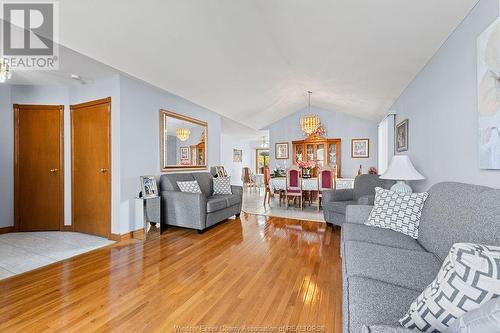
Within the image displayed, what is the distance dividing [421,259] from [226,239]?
7.48 feet

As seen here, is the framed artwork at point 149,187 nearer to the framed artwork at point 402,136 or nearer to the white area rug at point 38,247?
the white area rug at point 38,247

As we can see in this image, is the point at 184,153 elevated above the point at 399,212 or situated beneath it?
elevated above

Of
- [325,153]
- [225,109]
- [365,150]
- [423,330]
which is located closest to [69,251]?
[423,330]

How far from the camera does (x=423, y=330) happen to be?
0.78 m

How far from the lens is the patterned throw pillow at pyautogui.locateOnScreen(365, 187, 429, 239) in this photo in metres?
1.97

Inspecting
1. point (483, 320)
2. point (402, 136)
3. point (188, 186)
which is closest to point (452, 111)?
point (402, 136)

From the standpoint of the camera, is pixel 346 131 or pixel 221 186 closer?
pixel 221 186

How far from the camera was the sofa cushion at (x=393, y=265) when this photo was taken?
47.3 inches

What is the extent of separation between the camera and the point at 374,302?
3.24 feet

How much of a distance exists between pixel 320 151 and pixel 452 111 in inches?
200

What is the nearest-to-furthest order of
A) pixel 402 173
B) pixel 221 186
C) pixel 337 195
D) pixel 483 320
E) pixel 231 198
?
1. pixel 483 320
2. pixel 402 173
3. pixel 337 195
4. pixel 231 198
5. pixel 221 186

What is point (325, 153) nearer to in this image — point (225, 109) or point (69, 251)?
point (225, 109)

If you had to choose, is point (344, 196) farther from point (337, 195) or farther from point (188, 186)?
point (188, 186)

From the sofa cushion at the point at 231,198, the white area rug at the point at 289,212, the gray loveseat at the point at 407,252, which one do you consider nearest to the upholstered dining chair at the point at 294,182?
the white area rug at the point at 289,212
